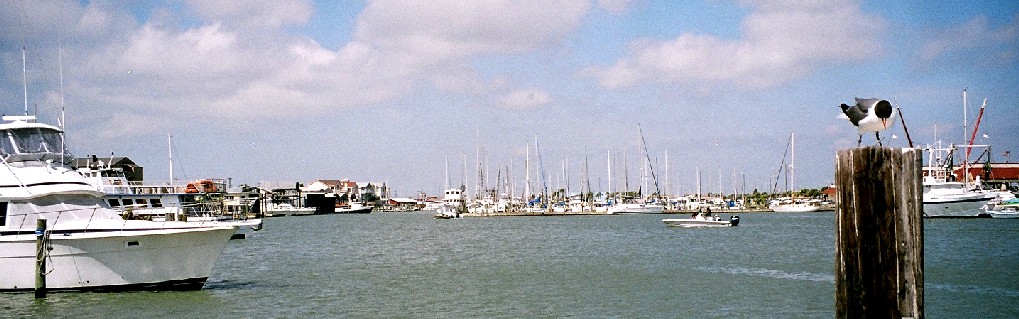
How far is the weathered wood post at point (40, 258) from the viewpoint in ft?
88.2

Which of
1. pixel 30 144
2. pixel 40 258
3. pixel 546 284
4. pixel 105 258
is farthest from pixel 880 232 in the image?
pixel 30 144

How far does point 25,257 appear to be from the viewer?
27.7m

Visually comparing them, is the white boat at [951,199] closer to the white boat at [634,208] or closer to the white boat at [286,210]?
the white boat at [634,208]

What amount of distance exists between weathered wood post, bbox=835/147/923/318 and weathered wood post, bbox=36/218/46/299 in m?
25.5

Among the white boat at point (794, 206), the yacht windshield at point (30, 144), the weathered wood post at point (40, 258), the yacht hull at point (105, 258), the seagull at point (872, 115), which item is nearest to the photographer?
the seagull at point (872, 115)

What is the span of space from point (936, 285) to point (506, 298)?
671 inches

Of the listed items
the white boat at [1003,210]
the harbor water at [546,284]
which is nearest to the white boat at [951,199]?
the white boat at [1003,210]

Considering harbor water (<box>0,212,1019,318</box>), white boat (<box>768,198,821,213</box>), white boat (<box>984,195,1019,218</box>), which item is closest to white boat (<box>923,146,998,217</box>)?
white boat (<box>984,195,1019,218</box>)

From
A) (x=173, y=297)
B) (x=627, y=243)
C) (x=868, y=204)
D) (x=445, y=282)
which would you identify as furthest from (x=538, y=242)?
(x=868, y=204)

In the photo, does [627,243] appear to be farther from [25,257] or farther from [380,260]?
[25,257]

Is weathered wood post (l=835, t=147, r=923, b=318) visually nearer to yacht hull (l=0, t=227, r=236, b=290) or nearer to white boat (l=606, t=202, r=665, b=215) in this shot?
yacht hull (l=0, t=227, r=236, b=290)

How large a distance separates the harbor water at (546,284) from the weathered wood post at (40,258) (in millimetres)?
397

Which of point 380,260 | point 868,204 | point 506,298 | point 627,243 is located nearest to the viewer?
point 868,204

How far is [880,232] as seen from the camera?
7.42m
